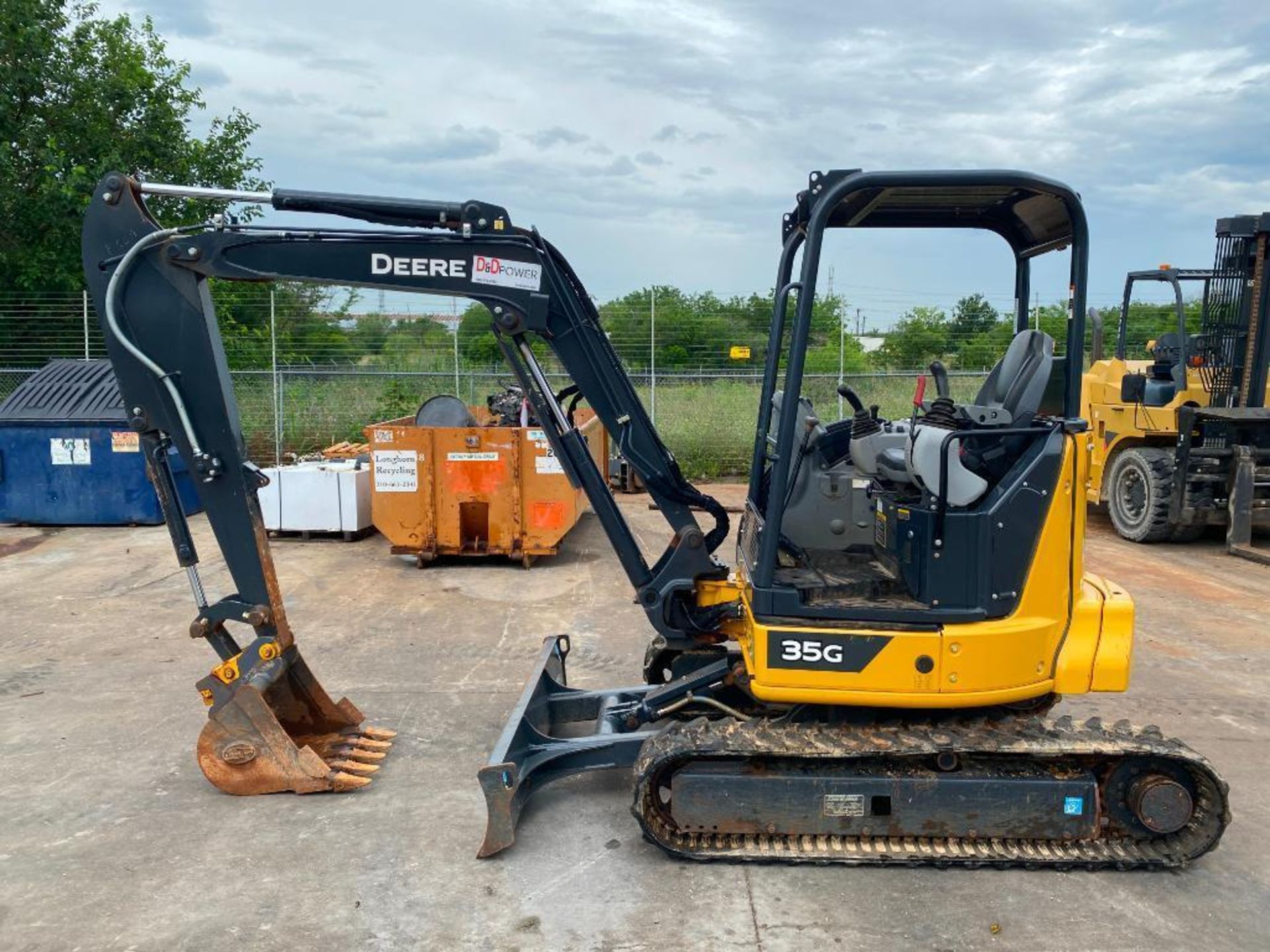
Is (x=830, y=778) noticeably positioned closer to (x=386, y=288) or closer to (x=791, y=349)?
(x=791, y=349)

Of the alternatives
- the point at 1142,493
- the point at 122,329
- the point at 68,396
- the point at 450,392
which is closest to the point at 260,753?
the point at 122,329

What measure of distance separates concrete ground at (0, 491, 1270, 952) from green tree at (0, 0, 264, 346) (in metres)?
12.3

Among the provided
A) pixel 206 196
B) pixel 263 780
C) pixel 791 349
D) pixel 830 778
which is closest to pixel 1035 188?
pixel 791 349

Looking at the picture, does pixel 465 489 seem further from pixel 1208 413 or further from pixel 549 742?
pixel 1208 413

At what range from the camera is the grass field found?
16.0 metres

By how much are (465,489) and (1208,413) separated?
7978mm

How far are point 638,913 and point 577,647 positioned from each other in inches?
140

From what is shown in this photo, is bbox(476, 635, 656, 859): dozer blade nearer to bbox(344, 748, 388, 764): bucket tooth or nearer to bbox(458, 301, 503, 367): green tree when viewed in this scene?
bbox(344, 748, 388, 764): bucket tooth

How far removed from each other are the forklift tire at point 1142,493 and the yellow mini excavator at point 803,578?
7.55 meters

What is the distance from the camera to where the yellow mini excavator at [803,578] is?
13.3 ft

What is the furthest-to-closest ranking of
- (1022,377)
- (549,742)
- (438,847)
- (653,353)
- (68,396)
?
(653,353)
(68,396)
(549,742)
(1022,377)
(438,847)

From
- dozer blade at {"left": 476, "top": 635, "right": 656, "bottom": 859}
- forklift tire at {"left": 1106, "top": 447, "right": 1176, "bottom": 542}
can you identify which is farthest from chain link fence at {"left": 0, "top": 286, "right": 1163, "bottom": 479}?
dozer blade at {"left": 476, "top": 635, "right": 656, "bottom": 859}

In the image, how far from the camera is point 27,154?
18109mm

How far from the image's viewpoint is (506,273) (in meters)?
4.52
